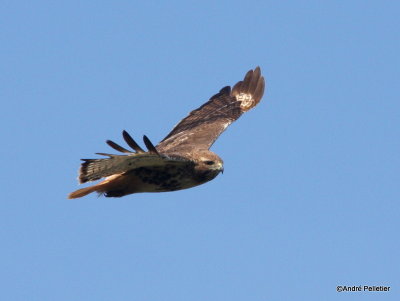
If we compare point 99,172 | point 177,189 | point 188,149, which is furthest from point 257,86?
point 99,172

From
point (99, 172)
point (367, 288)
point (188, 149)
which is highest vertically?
point (188, 149)

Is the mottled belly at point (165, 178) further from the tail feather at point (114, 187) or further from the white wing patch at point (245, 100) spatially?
the white wing patch at point (245, 100)

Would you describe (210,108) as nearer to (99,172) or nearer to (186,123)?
(186,123)

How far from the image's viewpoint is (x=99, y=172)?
11.0 m

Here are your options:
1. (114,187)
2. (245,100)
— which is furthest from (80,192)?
(245,100)

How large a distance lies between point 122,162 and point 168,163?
82cm

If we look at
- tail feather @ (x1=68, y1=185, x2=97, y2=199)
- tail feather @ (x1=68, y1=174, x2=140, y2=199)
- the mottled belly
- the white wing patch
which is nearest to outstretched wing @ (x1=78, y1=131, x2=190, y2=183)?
the mottled belly

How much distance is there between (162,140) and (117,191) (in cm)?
276

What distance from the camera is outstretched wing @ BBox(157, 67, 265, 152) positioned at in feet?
46.9

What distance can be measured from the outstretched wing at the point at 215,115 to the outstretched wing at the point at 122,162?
229 cm

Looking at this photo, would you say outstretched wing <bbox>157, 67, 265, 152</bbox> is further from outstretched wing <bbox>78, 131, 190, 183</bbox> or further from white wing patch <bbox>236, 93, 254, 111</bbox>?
outstretched wing <bbox>78, 131, 190, 183</bbox>

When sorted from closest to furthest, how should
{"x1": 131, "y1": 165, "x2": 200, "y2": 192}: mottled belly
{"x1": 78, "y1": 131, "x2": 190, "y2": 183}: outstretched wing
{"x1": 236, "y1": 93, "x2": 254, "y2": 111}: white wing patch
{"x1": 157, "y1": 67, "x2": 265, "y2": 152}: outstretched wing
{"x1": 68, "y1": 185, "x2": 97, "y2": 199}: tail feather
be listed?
{"x1": 78, "y1": 131, "x2": 190, "y2": 183}: outstretched wing, {"x1": 131, "y1": 165, "x2": 200, "y2": 192}: mottled belly, {"x1": 68, "y1": 185, "x2": 97, "y2": 199}: tail feather, {"x1": 157, "y1": 67, "x2": 265, "y2": 152}: outstretched wing, {"x1": 236, "y1": 93, "x2": 254, "y2": 111}: white wing patch

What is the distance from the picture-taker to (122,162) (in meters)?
10.9

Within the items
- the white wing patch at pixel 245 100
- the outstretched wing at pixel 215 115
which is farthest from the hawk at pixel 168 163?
the white wing patch at pixel 245 100
